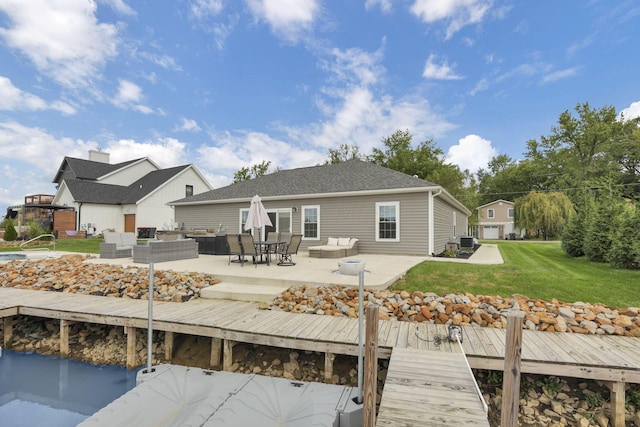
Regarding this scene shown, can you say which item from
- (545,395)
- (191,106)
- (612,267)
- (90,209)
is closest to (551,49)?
(612,267)

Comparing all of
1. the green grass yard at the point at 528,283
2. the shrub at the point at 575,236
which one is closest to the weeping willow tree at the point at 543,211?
the shrub at the point at 575,236

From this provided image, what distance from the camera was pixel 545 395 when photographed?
3.26 m

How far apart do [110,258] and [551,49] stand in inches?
826

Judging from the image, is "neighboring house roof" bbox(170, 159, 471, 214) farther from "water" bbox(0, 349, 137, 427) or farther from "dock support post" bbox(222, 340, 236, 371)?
"water" bbox(0, 349, 137, 427)

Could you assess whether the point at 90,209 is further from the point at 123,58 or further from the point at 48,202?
the point at 123,58

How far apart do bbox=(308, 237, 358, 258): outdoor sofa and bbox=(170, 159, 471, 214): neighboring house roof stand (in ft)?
6.09

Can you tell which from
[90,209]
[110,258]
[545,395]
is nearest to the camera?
[545,395]

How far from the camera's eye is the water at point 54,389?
144 inches

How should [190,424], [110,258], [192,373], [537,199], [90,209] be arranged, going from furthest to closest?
[537,199] < [90,209] < [110,258] < [192,373] < [190,424]

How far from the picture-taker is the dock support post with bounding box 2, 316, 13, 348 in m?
5.25

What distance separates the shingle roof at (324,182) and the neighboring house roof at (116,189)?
8.26 meters

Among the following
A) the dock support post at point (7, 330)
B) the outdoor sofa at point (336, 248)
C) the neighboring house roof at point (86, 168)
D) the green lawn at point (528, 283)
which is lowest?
the dock support post at point (7, 330)

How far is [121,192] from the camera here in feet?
74.0

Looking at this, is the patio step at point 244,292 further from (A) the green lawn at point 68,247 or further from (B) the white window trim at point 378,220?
(A) the green lawn at point 68,247
